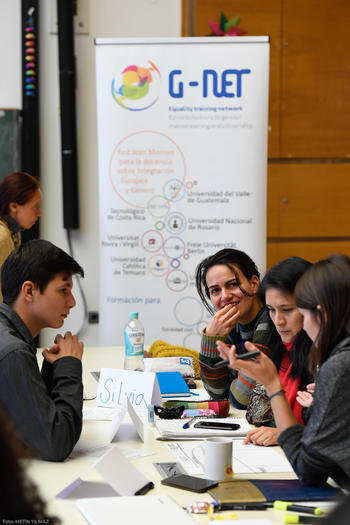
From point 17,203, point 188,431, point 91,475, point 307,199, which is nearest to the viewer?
point 91,475

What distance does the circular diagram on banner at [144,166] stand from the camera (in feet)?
13.4

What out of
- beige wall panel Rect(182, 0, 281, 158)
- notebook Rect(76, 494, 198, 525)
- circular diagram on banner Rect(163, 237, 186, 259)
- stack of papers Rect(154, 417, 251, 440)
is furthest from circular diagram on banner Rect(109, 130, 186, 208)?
notebook Rect(76, 494, 198, 525)

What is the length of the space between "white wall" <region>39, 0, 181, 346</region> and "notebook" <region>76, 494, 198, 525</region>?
3429 millimetres

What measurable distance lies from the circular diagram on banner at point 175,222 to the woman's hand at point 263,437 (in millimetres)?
2371

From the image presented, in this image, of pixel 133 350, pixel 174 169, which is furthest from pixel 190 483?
pixel 174 169

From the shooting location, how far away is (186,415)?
2.08 meters

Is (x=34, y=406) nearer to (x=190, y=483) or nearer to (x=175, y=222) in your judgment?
(x=190, y=483)

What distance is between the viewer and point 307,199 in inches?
178

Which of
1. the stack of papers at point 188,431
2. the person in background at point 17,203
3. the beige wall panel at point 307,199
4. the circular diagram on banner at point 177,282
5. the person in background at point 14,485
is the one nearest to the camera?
the person in background at point 14,485

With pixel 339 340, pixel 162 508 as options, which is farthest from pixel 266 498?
pixel 339 340

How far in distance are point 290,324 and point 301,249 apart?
8.44 feet

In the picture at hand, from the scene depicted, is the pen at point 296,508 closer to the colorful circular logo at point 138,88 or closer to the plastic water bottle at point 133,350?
the plastic water bottle at point 133,350

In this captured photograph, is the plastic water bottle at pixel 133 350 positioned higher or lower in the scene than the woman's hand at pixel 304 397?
lower

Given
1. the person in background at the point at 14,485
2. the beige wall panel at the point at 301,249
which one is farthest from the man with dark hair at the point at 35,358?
the beige wall panel at the point at 301,249
